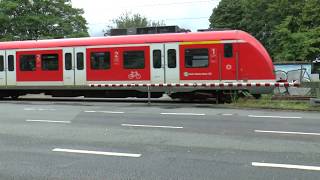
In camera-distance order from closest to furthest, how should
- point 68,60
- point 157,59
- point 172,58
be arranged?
point 172,58
point 157,59
point 68,60

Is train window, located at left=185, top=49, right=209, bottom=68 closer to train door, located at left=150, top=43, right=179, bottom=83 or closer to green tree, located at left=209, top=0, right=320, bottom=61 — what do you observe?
train door, located at left=150, top=43, right=179, bottom=83

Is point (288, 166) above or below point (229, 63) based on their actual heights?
below

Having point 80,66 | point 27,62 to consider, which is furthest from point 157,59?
point 27,62

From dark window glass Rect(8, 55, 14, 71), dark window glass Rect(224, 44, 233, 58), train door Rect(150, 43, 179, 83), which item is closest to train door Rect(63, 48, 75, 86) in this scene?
dark window glass Rect(8, 55, 14, 71)

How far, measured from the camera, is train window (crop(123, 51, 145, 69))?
22.3m

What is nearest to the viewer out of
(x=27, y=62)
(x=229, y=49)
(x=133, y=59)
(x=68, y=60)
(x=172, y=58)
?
(x=229, y=49)

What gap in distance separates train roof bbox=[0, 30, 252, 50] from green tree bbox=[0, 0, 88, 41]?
2263cm

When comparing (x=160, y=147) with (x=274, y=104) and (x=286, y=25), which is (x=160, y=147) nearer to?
(x=274, y=104)

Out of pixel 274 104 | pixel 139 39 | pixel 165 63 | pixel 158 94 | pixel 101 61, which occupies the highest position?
pixel 139 39

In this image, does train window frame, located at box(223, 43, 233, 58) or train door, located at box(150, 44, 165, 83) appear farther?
train door, located at box(150, 44, 165, 83)

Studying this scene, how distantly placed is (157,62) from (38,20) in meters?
27.7

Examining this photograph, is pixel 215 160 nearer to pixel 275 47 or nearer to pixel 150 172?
pixel 150 172

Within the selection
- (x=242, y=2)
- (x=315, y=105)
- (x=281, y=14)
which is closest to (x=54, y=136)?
(x=315, y=105)

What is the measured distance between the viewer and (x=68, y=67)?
2375 centimetres
